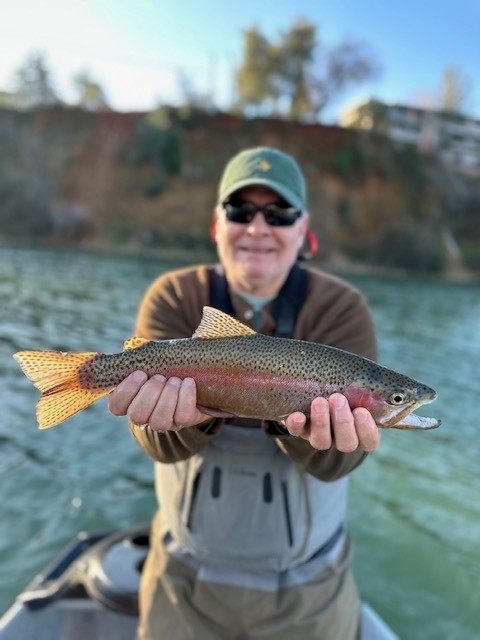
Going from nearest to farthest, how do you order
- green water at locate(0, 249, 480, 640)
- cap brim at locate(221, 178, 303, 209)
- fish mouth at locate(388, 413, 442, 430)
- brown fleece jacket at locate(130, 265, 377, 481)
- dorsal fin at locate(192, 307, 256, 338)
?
fish mouth at locate(388, 413, 442, 430) → dorsal fin at locate(192, 307, 256, 338) → brown fleece jacket at locate(130, 265, 377, 481) → cap brim at locate(221, 178, 303, 209) → green water at locate(0, 249, 480, 640)

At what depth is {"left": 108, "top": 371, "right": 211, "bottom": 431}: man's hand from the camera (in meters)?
2.49

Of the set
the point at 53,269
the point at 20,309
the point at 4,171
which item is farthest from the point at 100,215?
the point at 20,309

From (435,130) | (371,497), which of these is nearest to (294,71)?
(435,130)

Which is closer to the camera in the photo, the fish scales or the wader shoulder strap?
the fish scales

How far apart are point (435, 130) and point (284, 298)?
250ft

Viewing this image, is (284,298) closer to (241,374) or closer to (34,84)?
(241,374)

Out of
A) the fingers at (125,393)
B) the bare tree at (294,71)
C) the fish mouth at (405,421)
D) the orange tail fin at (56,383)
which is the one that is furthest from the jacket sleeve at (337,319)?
the bare tree at (294,71)

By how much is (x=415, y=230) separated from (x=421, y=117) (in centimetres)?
3284

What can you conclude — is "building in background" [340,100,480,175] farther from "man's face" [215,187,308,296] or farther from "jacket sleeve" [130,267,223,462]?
"jacket sleeve" [130,267,223,462]

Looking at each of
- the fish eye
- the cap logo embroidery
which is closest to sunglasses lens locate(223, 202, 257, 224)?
the cap logo embroidery

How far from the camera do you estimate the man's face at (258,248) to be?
3.08m

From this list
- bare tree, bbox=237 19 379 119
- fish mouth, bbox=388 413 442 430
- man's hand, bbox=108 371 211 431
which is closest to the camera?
fish mouth, bbox=388 413 442 430

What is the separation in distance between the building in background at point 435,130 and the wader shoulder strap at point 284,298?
63.2 meters

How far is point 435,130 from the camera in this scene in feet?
229
